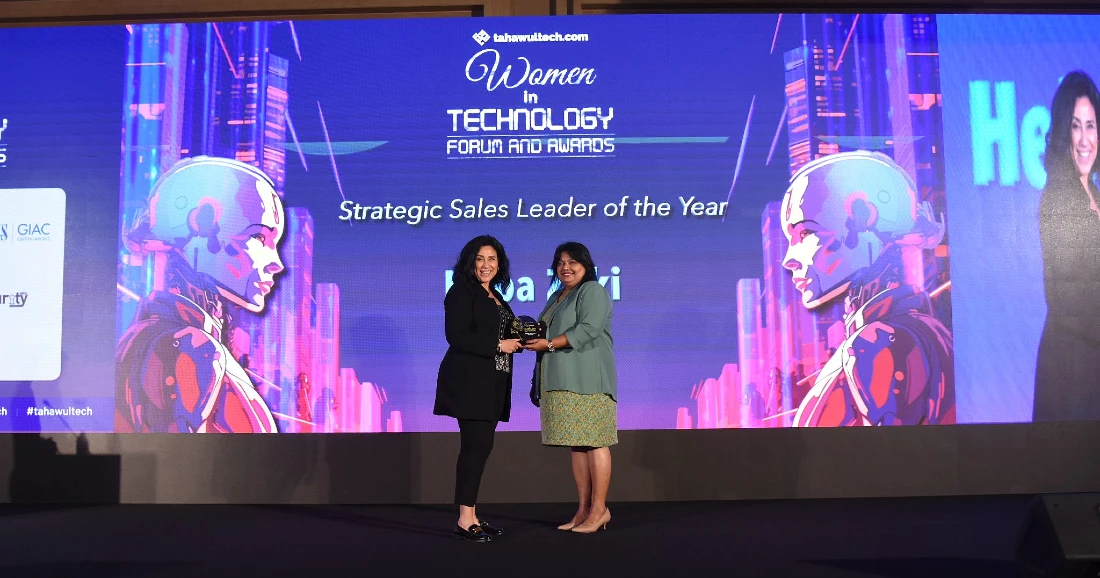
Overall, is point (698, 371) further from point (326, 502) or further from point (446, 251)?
point (326, 502)

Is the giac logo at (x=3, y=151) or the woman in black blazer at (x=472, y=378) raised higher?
the giac logo at (x=3, y=151)

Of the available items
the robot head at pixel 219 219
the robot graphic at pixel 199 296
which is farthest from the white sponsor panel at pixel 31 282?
the robot head at pixel 219 219

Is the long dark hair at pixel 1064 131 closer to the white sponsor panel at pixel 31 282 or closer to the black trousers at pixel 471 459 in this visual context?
the black trousers at pixel 471 459

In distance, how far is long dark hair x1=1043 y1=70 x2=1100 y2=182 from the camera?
17.3ft

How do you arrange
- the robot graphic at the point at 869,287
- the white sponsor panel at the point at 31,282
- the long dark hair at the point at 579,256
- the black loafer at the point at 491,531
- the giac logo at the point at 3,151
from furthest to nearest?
the giac logo at the point at 3,151, the white sponsor panel at the point at 31,282, the robot graphic at the point at 869,287, the long dark hair at the point at 579,256, the black loafer at the point at 491,531

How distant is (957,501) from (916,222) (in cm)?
150

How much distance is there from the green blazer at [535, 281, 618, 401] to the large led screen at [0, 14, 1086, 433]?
1.15 m

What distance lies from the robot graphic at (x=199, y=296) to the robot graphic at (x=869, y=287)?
9.52ft

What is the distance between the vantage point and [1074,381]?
5.20 metres

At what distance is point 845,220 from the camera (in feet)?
17.0

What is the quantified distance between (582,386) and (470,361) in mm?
494

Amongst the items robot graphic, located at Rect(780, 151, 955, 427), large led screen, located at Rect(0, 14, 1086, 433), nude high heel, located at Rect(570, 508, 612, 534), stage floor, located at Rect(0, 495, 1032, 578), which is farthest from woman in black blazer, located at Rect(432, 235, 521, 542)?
robot graphic, located at Rect(780, 151, 955, 427)

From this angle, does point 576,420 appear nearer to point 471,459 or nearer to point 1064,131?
point 471,459

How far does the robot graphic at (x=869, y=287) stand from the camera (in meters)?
5.11
